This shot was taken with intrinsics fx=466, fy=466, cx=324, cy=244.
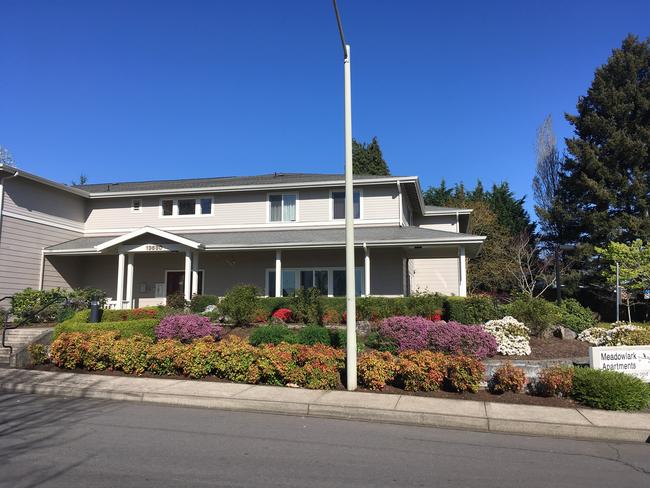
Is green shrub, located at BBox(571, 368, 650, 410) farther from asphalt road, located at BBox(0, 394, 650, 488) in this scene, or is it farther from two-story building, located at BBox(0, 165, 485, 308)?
two-story building, located at BBox(0, 165, 485, 308)

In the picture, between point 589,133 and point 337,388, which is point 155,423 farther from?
point 589,133

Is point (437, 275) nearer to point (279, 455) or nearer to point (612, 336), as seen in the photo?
point (612, 336)

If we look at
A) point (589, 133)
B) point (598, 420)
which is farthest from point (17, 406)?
point (589, 133)

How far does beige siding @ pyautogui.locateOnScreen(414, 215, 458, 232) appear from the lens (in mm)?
26344

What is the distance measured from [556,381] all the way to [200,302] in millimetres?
12977

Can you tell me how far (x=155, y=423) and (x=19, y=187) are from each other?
53.6 ft

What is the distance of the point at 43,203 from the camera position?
20.5m

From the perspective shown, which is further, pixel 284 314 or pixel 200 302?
pixel 200 302

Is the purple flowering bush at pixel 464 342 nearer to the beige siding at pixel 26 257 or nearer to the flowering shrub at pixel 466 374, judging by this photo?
the flowering shrub at pixel 466 374

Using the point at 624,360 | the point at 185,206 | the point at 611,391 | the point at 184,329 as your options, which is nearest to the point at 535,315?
the point at 624,360

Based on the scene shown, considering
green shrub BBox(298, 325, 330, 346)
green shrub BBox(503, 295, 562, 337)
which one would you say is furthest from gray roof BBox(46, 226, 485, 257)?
green shrub BBox(298, 325, 330, 346)

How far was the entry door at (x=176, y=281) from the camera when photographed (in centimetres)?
2175

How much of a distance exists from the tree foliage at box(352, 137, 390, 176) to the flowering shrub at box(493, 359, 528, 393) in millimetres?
36683

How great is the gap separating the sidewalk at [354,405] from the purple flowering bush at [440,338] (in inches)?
95.8
